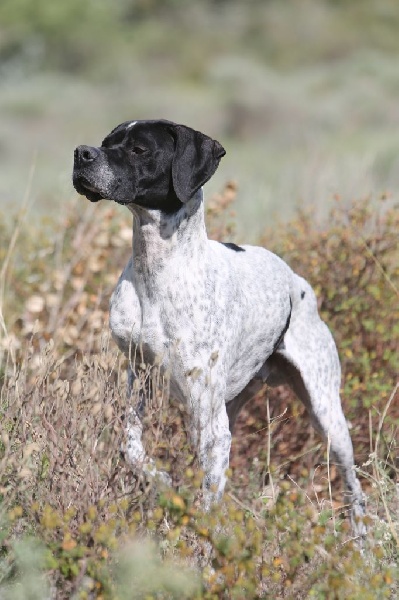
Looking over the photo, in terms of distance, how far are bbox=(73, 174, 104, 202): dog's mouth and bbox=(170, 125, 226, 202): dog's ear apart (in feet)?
0.98

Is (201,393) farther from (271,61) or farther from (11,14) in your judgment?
(271,61)

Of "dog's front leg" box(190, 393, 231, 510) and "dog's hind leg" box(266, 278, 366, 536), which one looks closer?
"dog's front leg" box(190, 393, 231, 510)

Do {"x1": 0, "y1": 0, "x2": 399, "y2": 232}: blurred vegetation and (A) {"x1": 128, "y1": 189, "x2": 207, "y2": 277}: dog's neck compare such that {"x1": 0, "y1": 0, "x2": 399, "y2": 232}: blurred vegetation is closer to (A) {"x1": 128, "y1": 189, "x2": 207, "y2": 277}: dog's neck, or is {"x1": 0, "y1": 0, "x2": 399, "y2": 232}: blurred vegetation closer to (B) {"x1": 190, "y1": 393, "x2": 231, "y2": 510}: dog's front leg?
(A) {"x1": 128, "y1": 189, "x2": 207, "y2": 277}: dog's neck

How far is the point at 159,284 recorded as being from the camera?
3990 mm

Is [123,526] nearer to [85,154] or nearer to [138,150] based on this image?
[85,154]

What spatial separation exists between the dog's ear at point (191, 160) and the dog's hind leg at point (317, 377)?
38.3 inches

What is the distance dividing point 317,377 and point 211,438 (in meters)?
0.90

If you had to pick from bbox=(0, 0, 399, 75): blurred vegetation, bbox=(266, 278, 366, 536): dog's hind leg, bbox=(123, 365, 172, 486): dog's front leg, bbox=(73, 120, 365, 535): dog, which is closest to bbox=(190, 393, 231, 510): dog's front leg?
bbox=(73, 120, 365, 535): dog

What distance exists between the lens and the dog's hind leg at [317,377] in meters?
4.65

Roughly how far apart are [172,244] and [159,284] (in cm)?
17

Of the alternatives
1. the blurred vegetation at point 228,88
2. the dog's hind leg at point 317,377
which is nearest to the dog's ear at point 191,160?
the dog's hind leg at point 317,377

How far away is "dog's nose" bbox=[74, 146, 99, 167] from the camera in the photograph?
382cm

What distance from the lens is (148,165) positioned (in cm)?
399

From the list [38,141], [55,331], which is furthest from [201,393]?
[38,141]
